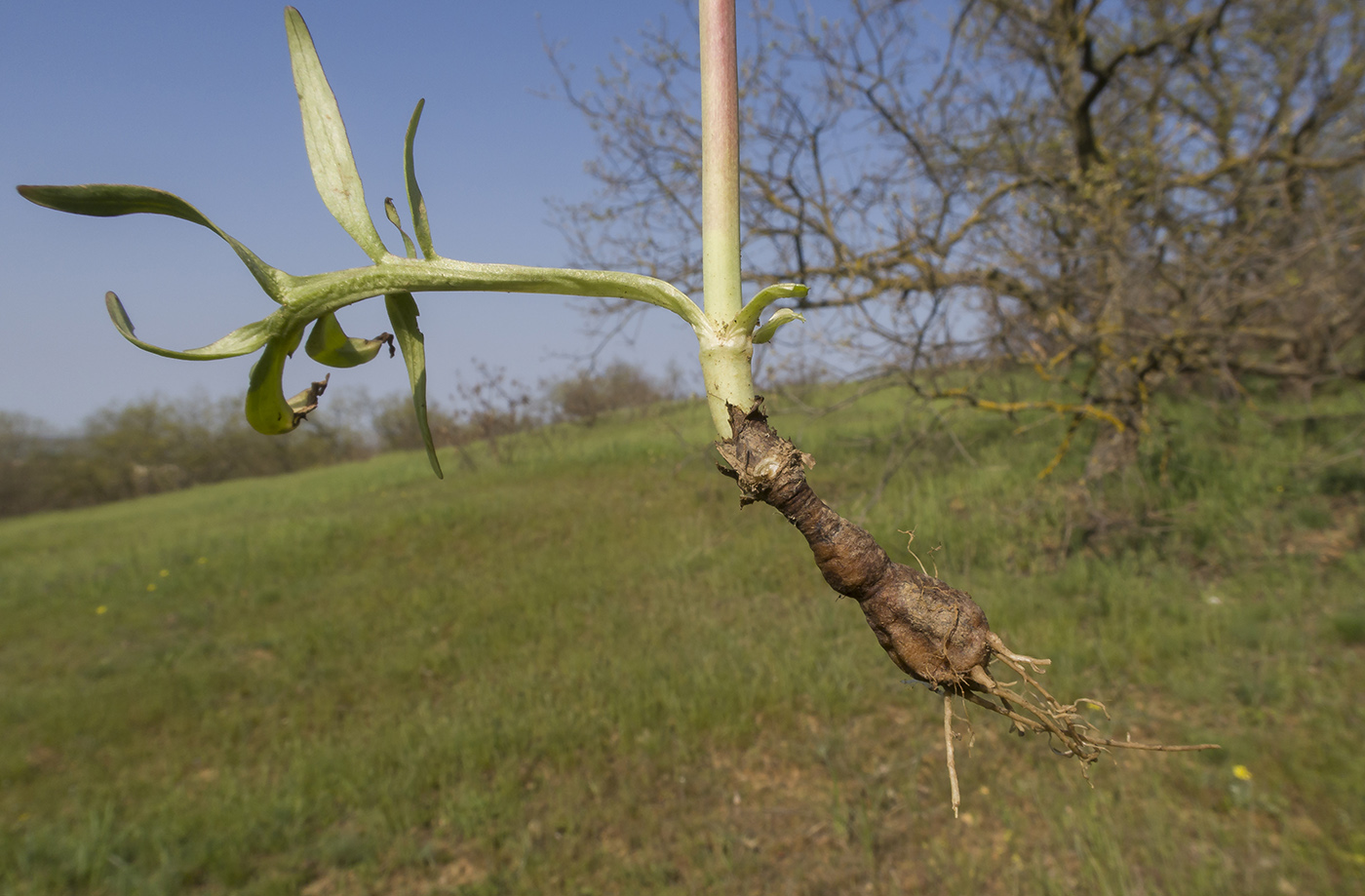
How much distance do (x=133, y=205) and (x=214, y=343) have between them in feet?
0.42

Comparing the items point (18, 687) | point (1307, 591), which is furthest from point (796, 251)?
point (18, 687)

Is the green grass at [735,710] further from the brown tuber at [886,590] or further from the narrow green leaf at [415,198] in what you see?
the narrow green leaf at [415,198]

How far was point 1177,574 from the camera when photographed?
5031 millimetres

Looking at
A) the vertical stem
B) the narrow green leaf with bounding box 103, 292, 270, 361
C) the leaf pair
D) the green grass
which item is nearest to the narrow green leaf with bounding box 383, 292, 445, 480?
the leaf pair

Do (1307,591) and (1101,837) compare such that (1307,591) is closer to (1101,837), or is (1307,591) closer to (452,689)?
(1101,837)

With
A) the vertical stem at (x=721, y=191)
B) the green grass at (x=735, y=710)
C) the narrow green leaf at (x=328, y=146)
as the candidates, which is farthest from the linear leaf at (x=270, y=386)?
the green grass at (x=735, y=710)

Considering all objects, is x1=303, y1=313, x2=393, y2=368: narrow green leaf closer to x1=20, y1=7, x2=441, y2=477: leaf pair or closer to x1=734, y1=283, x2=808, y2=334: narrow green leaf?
x1=20, y1=7, x2=441, y2=477: leaf pair

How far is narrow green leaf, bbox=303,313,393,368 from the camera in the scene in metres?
0.65

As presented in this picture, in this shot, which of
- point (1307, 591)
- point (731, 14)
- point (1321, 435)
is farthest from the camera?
point (1321, 435)

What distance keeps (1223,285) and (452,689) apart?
648 centimetres

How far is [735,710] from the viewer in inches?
177

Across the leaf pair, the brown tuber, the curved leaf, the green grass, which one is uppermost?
the leaf pair

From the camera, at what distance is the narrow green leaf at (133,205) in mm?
523

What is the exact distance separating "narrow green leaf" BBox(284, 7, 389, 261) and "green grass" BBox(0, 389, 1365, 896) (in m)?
3.59
